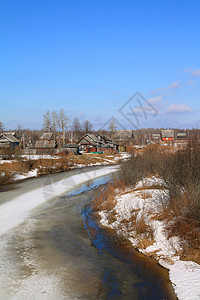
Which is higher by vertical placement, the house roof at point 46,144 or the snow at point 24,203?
the house roof at point 46,144

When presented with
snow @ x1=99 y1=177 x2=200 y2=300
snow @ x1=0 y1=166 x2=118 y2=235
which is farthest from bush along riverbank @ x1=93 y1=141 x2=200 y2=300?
snow @ x1=0 y1=166 x2=118 y2=235

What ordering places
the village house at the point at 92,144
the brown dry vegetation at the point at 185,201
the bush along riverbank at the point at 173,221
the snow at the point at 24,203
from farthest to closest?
the village house at the point at 92,144 → the snow at the point at 24,203 → the brown dry vegetation at the point at 185,201 → the bush along riverbank at the point at 173,221

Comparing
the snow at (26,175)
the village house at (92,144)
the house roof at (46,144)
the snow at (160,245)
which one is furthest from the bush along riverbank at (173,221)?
the village house at (92,144)

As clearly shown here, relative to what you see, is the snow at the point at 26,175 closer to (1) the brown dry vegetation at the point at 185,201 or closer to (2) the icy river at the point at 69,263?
(2) the icy river at the point at 69,263

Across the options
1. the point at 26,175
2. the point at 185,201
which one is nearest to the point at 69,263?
the point at 185,201

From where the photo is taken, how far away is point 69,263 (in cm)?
824

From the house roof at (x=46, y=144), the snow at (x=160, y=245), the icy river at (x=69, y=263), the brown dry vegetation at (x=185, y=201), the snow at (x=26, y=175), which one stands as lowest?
the snow at (x=26, y=175)

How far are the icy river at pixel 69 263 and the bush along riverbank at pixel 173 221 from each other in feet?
1.36

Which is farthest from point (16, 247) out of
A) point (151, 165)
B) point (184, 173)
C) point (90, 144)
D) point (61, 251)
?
point (90, 144)

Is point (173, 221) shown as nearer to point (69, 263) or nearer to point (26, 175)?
point (69, 263)

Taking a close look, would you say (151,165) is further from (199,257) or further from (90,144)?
(90,144)

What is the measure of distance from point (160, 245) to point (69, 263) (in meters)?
3.02

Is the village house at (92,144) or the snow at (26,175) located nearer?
the snow at (26,175)

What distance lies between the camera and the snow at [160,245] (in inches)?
260
